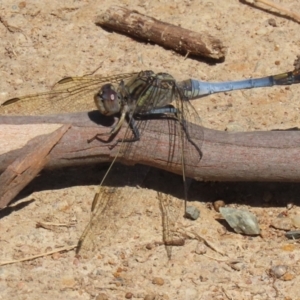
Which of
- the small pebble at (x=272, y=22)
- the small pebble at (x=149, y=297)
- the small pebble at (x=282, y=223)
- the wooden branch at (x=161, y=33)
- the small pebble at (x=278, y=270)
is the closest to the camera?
the small pebble at (x=149, y=297)

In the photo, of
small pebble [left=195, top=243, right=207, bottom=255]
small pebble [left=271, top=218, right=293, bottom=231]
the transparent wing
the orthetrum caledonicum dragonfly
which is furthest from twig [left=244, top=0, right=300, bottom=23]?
small pebble [left=195, top=243, right=207, bottom=255]

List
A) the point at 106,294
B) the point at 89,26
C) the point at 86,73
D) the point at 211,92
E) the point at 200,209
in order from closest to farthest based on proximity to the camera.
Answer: the point at 106,294
the point at 200,209
the point at 211,92
the point at 86,73
the point at 89,26

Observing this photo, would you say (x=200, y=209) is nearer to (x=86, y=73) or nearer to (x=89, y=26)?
(x=86, y=73)

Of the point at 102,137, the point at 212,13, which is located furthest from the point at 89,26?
the point at 102,137

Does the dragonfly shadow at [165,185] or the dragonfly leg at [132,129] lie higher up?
the dragonfly leg at [132,129]

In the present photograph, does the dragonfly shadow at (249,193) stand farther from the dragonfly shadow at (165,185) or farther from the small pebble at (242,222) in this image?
the small pebble at (242,222)

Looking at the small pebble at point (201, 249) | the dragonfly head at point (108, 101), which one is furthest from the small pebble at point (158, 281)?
the dragonfly head at point (108, 101)

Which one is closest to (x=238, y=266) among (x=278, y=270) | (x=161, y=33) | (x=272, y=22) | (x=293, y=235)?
(x=278, y=270)
